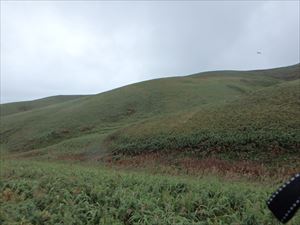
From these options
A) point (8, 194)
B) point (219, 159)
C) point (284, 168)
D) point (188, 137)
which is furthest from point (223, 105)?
point (8, 194)

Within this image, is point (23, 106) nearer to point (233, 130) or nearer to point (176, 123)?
point (176, 123)

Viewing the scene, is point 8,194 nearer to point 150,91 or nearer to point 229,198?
point 229,198

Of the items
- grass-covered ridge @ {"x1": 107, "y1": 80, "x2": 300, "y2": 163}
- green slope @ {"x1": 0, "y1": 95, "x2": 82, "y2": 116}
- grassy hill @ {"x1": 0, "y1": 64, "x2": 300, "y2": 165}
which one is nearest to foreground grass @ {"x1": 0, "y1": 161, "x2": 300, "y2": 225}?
grassy hill @ {"x1": 0, "y1": 64, "x2": 300, "y2": 165}

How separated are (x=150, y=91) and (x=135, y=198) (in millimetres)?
59752

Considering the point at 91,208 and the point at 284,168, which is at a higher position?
the point at 91,208

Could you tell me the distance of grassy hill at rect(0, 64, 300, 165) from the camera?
27172mm

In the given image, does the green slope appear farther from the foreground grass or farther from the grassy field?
the foreground grass

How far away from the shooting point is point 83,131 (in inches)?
2181

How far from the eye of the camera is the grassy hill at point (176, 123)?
27.2 meters

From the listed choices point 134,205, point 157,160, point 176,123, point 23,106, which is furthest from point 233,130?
point 23,106

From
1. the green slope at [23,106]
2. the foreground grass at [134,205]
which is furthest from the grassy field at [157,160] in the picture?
the green slope at [23,106]

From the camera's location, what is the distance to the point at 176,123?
1427 inches

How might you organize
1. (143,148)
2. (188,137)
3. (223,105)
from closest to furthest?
(188,137), (143,148), (223,105)

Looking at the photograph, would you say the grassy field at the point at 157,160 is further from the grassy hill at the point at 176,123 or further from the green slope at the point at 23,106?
the green slope at the point at 23,106
